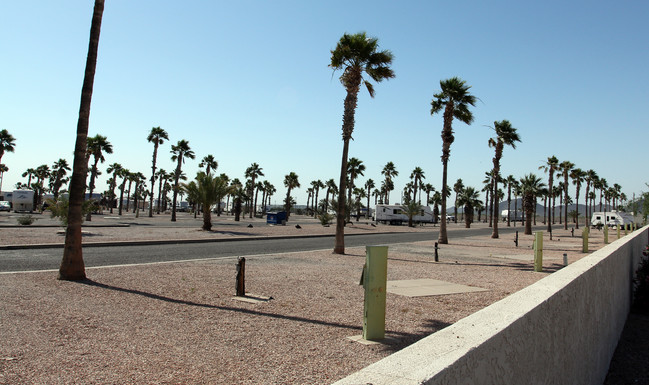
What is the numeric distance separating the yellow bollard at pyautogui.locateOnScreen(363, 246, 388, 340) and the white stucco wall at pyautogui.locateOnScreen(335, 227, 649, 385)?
6.88 feet

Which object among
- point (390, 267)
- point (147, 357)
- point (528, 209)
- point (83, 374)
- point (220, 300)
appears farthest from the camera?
point (528, 209)

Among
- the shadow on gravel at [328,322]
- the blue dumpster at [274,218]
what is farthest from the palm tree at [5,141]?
the shadow on gravel at [328,322]

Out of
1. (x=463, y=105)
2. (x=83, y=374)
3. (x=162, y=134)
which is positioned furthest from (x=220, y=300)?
(x=162, y=134)

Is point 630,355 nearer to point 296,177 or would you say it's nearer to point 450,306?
point 450,306

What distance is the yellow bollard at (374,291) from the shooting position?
5.80m

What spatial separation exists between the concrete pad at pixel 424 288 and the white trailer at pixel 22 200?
223 ft

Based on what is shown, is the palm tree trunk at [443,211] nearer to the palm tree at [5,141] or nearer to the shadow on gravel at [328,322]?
the shadow on gravel at [328,322]

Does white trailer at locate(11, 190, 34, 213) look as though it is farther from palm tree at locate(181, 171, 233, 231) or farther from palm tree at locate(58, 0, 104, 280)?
palm tree at locate(58, 0, 104, 280)

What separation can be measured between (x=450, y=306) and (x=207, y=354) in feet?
16.5

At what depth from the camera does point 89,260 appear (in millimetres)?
13719

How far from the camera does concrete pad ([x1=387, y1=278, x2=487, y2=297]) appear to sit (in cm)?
993

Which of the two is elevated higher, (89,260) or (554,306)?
(554,306)

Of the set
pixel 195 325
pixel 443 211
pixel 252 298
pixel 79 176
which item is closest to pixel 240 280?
pixel 252 298

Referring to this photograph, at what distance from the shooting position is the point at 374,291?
5910 millimetres
